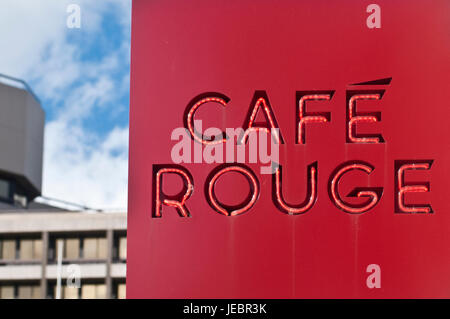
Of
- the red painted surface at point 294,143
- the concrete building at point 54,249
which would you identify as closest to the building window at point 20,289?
the concrete building at point 54,249

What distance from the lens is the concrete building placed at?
206ft

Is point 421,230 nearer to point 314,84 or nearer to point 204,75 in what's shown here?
point 314,84

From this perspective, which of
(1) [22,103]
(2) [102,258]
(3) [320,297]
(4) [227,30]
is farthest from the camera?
(1) [22,103]

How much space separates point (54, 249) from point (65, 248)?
3.07 ft

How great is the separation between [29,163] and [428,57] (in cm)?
5932

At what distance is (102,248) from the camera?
63906mm

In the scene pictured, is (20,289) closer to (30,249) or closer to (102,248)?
(30,249)

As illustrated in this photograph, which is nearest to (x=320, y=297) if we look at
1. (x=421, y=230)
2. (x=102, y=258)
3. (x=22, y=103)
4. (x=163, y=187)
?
(x=421, y=230)

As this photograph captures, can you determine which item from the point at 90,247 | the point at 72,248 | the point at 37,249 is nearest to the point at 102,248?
the point at 90,247

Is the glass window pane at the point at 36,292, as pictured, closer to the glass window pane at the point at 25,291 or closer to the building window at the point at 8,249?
the glass window pane at the point at 25,291

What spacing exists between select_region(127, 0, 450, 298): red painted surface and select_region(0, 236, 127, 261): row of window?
50.9 m

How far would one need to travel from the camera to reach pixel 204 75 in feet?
44.7

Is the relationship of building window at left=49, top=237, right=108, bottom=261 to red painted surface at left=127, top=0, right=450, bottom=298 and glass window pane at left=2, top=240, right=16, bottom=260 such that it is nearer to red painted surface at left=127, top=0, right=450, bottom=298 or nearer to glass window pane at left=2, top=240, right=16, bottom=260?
glass window pane at left=2, top=240, right=16, bottom=260

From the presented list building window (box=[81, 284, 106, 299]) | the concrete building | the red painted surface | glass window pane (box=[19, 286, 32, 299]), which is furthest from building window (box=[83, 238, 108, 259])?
the red painted surface
